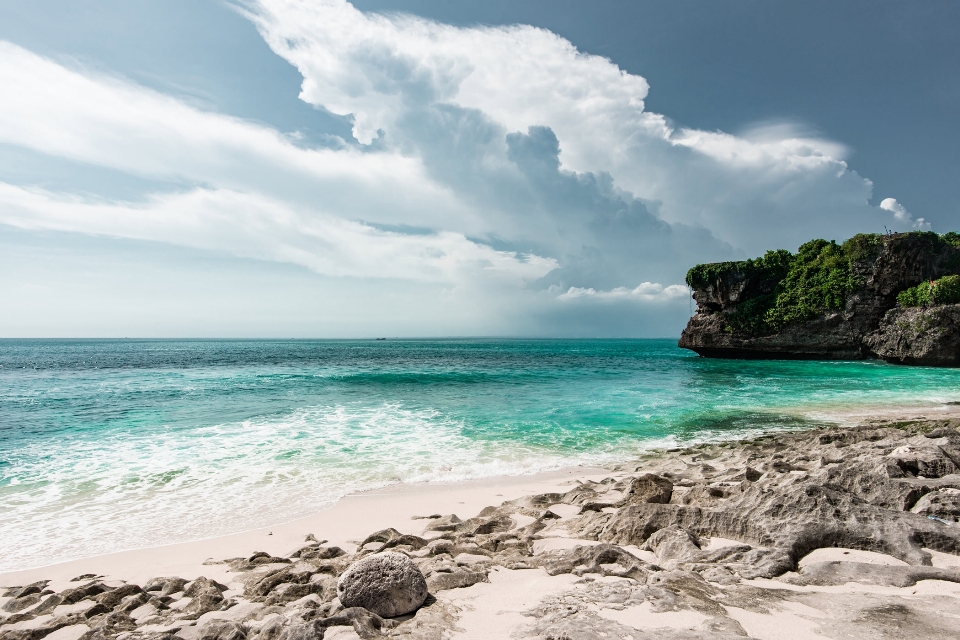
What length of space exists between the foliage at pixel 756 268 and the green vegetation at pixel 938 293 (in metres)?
12.9

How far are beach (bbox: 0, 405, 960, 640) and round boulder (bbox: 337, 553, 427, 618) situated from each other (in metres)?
0.12

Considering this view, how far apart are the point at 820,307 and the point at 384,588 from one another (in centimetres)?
5494

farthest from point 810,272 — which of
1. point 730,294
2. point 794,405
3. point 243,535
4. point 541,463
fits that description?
point 243,535

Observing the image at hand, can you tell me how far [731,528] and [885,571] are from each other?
4.34 ft

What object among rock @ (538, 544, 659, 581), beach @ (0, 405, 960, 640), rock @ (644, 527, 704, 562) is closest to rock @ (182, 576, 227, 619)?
beach @ (0, 405, 960, 640)

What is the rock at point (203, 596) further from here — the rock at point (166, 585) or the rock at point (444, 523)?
the rock at point (444, 523)

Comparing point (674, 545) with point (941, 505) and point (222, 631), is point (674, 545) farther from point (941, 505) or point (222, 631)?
point (222, 631)

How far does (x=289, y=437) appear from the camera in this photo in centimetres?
1292

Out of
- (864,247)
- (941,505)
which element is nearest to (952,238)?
(864,247)

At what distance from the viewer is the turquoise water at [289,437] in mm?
7570

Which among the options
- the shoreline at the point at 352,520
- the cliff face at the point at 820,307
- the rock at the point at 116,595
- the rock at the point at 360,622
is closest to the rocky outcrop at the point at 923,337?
the cliff face at the point at 820,307

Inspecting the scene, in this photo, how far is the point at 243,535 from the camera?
6.65m

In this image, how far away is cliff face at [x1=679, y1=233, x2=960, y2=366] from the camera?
39656 mm

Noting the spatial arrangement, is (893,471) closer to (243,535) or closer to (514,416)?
(243,535)
